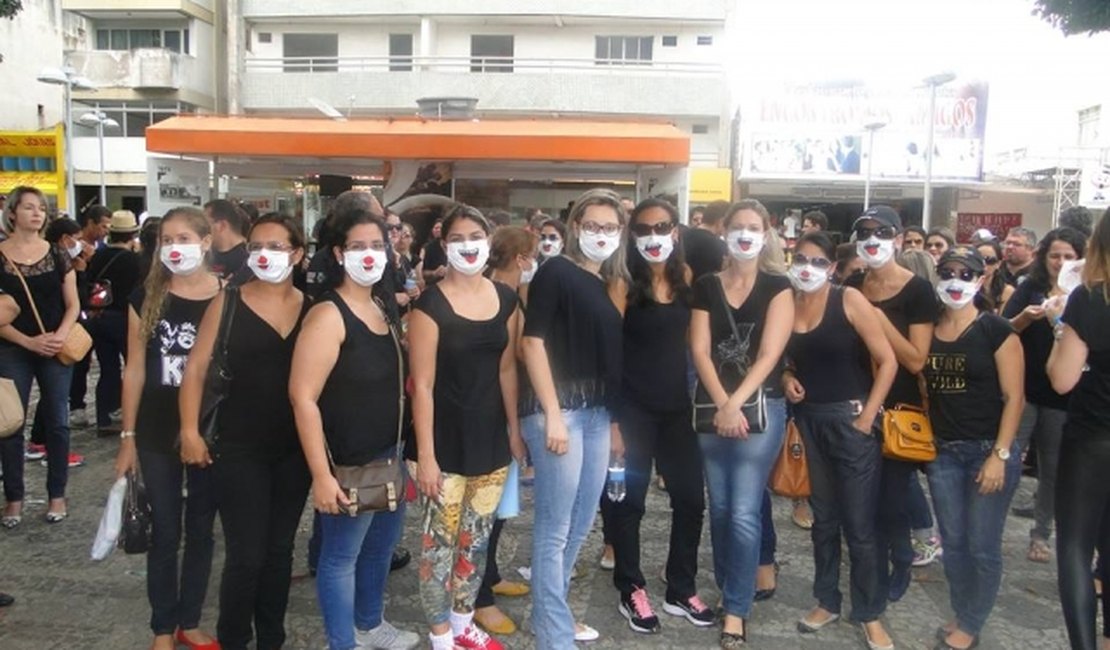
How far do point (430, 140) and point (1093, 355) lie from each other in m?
9.65

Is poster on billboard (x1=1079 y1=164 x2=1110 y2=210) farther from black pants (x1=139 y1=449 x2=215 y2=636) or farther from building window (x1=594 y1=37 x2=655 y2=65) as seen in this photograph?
black pants (x1=139 y1=449 x2=215 y2=636)

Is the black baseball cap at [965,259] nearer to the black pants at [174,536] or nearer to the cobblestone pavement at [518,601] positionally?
the cobblestone pavement at [518,601]

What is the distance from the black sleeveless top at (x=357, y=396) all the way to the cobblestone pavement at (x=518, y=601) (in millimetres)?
1096

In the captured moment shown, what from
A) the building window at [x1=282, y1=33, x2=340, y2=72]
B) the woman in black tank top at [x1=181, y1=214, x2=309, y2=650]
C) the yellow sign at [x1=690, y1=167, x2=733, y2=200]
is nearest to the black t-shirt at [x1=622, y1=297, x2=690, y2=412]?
the woman in black tank top at [x1=181, y1=214, x2=309, y2=650]

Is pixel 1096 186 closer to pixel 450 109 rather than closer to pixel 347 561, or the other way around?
pixel 450 109

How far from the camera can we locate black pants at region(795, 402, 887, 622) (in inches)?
142

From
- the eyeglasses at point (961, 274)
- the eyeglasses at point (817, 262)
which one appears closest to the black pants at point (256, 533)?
the eyeglasses at point (817, 262)

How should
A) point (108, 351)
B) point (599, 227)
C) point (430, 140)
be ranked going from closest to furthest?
1. point (599, 227)
2. point (108, 351)
3. point (430, 140)

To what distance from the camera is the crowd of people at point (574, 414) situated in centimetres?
308

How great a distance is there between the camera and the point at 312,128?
11.7 metres

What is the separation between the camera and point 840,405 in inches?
143

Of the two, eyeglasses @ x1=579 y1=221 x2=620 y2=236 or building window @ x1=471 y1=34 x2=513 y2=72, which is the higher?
building window @ x1=471 y1=34 x2=513 y2=72

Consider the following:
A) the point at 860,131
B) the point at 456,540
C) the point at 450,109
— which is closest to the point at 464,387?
the point at 456,540

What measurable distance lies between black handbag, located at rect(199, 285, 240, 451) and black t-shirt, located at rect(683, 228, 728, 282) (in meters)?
2.25
